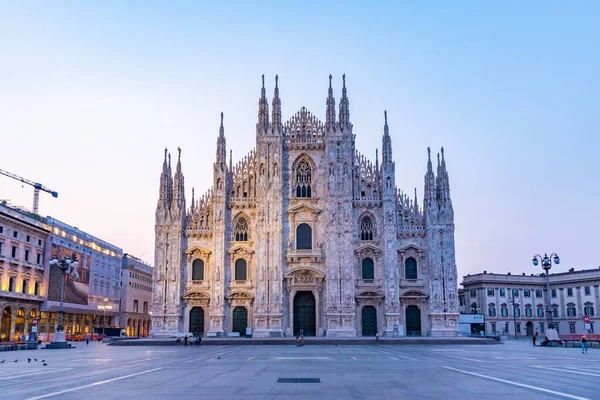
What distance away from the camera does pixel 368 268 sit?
58562 millimetres

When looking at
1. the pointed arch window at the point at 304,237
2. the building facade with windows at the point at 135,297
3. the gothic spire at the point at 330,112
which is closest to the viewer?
the pointed arch window at the point at 304,237

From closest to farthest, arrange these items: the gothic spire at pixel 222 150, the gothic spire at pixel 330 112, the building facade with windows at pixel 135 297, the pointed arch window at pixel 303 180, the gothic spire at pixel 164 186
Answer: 1. the gothic spire at pixel 222 150
2. the gothic spire at pixel 164 186
3. the pointed arch window at pixel 303 180
4. the gothic spire at pixel 330 112
5. the building facade with windows at pixel 135 297

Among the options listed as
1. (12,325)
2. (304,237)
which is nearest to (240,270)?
(304,237)

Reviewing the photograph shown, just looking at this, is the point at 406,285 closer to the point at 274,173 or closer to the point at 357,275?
the point at 357,275

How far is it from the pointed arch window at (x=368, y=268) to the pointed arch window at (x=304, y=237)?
5497 millimetres

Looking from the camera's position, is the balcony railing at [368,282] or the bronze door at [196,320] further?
the bronze door at [196,320]

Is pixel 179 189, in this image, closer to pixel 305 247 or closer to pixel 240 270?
pixel 240 270

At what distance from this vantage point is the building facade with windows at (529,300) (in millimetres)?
90250

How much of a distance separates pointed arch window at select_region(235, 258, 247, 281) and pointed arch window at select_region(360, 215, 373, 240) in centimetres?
1167

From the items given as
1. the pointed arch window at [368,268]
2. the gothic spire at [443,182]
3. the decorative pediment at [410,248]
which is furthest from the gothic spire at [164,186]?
the gothic spire at [443,182]

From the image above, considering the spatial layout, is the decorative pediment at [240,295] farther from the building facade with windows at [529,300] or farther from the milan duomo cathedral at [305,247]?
the building facade with windows at [529,300]

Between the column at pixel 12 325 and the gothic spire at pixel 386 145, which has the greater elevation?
the gothic spire at pixel 386 145

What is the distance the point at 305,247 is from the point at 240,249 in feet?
20.5

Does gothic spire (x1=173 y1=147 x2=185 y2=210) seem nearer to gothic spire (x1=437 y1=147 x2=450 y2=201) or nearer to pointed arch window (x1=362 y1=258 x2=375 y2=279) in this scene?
pointed arch window (x1=362 y1=258 x2=375 y2=279)
